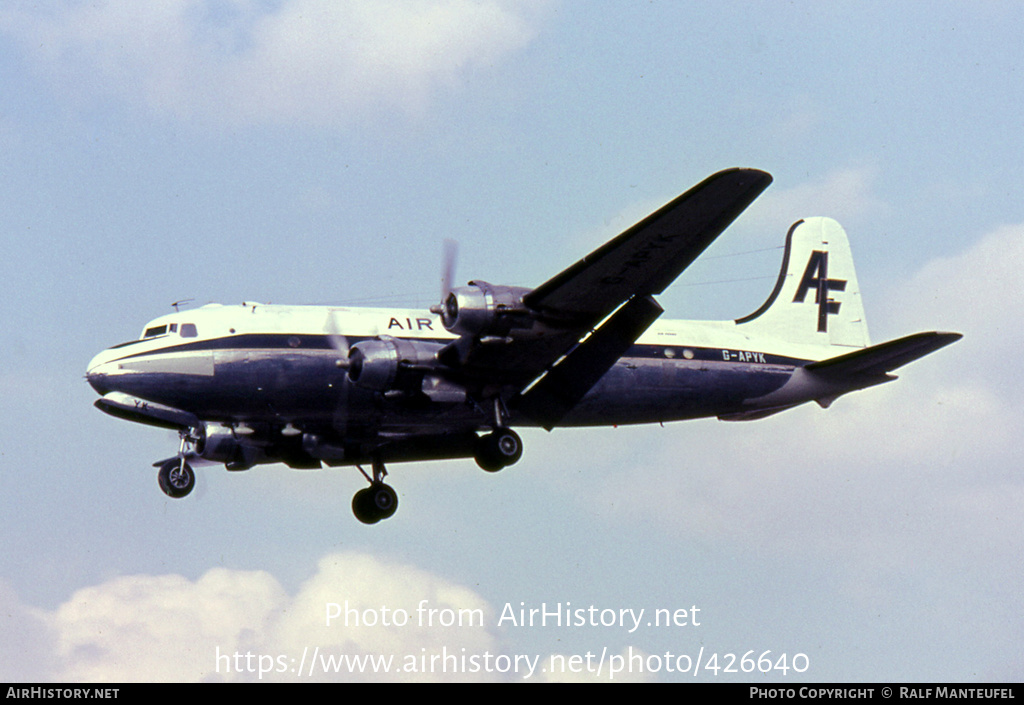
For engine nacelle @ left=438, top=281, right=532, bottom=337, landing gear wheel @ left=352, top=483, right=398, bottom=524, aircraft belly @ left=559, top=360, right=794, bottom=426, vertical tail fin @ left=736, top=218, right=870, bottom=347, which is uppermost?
vertical tail fin @ left=736, top=218, right=870, bottom=347

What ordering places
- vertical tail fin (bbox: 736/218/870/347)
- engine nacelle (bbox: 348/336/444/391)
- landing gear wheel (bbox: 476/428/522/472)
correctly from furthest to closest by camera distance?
vertical tail fin (bbox: 736/218/870/347) → landing gear wheel (bbox: 476/428/522/472) → engine nacelle (bbox: 348/336/444/391)

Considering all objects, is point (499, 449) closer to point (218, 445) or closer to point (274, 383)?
point (274, 383)

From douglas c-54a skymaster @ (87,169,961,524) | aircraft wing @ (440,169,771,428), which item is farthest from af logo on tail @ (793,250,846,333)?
aircraft wing @ (440,169,771,428)

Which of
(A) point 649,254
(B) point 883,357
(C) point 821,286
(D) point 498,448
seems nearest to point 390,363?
(D) point 498,448

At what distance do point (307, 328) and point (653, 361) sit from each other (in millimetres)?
7744

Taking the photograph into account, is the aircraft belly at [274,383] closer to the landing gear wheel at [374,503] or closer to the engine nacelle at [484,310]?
the engine nacelle at [484,310]

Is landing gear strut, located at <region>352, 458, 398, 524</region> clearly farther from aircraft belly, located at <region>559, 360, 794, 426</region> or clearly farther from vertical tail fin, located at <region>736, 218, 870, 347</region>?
vertical tail fin, located at <region>736, 218, 870, 347</region>

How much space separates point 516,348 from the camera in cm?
2236

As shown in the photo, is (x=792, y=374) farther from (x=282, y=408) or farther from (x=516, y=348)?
(x=282, y=408)

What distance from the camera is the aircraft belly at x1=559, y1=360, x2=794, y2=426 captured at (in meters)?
24.9

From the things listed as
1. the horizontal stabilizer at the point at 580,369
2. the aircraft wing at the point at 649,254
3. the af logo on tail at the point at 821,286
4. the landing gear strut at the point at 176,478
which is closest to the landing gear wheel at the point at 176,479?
the landing gear strut at the point at 176,478

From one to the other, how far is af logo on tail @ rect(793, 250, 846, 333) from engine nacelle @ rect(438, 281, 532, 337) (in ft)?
37.3

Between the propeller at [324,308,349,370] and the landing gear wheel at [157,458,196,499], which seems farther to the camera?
the landing gear wheel at [157,458,196,499]

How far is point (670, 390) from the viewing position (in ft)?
83.8
